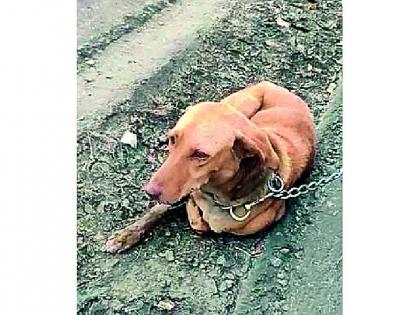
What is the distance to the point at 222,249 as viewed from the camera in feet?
→ 4.16

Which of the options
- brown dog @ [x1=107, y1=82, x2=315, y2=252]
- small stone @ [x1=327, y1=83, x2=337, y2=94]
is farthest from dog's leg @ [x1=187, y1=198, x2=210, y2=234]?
small stone @ [x1=327, y1=83, x2=337, y2=94]

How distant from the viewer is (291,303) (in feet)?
4.10

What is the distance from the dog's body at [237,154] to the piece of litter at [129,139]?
0.10 m

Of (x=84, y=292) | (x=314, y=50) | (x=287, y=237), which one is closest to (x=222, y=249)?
(x=287, y=237)

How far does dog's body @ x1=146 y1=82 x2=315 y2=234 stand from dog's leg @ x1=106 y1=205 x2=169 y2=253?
62 millimetres

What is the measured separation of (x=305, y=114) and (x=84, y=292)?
45cm

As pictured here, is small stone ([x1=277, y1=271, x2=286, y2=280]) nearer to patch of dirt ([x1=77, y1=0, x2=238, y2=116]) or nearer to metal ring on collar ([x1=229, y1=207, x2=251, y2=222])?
metal ring on collar ([x1=229, y1=207, x2=251, y2=222])

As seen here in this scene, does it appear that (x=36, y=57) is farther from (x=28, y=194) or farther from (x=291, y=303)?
(x=291, y=303)

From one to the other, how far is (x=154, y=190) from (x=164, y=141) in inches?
3.9

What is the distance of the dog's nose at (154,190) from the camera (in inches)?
46.4

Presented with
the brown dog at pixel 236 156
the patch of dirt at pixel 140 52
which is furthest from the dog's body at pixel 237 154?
the patch of dirt at pixel 140 52

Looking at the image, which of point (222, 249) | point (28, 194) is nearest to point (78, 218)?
point (28, 194)
